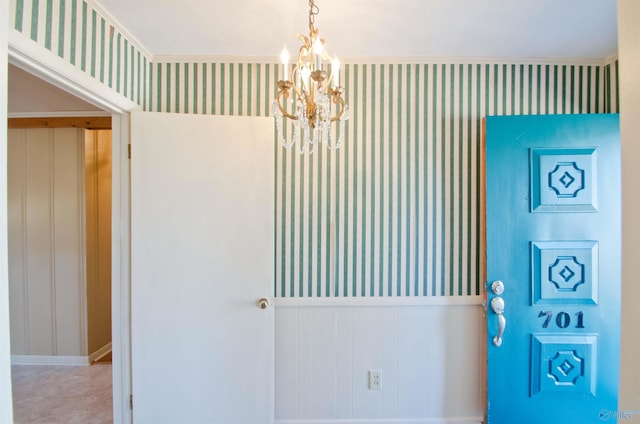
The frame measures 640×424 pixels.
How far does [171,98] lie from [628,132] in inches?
87.3

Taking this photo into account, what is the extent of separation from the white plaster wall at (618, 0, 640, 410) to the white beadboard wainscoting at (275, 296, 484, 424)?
1.52 m

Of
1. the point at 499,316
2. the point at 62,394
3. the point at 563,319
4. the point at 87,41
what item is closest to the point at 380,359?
the point at 499,316

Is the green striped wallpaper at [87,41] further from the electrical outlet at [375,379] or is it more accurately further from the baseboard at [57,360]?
the baseboard at [57,360]

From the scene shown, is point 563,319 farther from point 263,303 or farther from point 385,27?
point 385,27

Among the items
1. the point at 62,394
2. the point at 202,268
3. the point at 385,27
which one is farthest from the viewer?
the point at 62,394

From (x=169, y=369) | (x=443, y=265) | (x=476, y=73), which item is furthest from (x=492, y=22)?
(x=169, y=369)

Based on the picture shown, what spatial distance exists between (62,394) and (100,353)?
0.69m

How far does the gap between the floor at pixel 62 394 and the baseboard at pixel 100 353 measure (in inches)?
3.5

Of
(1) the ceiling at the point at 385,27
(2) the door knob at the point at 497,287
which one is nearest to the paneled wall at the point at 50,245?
(1) the ceiling at the point at 385,27

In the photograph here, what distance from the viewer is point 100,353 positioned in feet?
10.6

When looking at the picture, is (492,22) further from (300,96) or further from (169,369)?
(169,369)

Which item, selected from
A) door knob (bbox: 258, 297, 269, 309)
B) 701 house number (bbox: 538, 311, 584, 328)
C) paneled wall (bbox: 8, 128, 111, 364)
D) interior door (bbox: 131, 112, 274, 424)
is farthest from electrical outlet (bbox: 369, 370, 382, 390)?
paneled wall (bbox: 8, 128, 111, 364)

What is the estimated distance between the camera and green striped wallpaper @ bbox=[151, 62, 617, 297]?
6.88 ft

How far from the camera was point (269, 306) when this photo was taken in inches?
76.0
